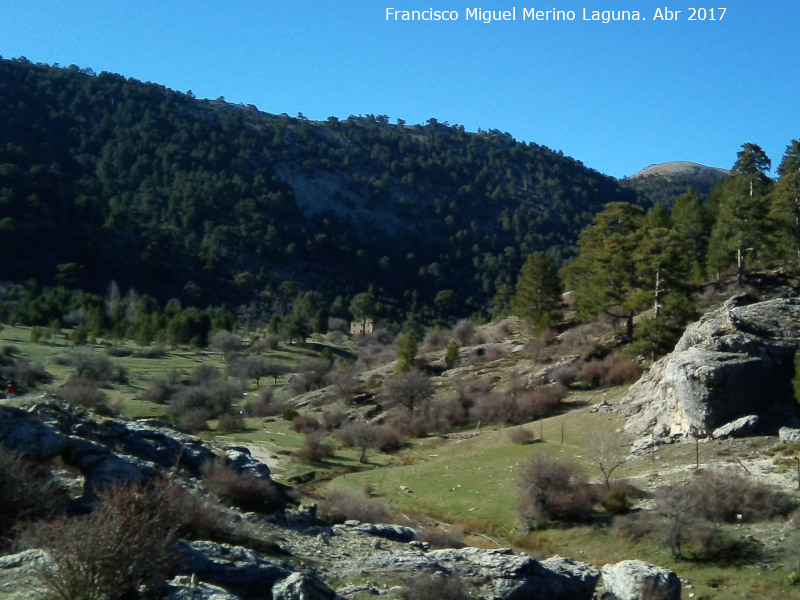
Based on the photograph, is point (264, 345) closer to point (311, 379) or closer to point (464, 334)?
point (311, 379)

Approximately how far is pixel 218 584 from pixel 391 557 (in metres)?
4.06

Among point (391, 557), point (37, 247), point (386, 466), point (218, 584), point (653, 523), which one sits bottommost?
point (386, 466)

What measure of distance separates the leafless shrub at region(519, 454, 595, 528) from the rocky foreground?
21.8ft

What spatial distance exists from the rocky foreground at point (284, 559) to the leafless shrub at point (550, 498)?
6650 mm

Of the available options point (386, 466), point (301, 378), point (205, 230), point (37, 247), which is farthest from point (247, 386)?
point (205, 230)

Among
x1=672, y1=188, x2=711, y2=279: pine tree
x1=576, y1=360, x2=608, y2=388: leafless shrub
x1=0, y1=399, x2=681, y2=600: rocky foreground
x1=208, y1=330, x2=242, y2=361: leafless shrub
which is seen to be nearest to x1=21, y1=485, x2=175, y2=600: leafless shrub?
x1=0, y1=399, x2=681, y2=600: rocky foreground

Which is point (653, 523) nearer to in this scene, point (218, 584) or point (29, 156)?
point (218, 584)

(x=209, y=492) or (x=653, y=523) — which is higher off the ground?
(x=209, y=492)

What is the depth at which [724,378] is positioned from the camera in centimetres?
2747

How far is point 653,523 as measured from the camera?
19.9 metres

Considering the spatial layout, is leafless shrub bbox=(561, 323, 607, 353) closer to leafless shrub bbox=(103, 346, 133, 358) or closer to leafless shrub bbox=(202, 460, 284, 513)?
leafless shrub bbox=(202, 460, 284, 513)

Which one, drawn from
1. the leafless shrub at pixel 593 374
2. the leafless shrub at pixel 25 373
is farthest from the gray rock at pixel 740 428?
the leafless shrub at pixel 25 373

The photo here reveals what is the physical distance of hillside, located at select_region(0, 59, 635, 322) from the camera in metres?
98.4

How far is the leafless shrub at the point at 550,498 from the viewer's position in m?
22.3
